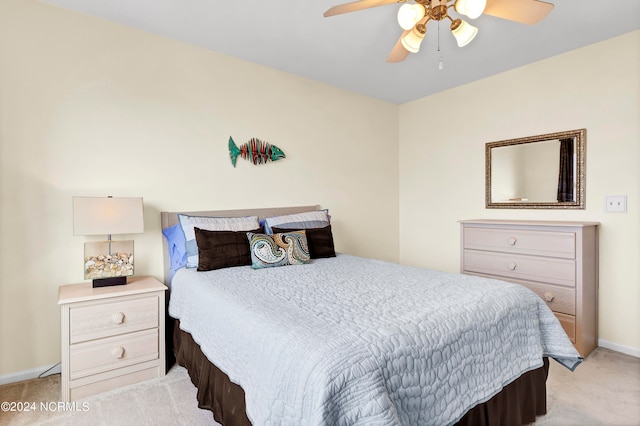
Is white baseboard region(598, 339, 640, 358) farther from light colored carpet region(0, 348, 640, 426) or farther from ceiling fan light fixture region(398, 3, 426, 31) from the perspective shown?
ceiling fan light fixture region(398, 3, 426, 31)

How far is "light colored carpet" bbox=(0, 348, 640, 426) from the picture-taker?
174 cm

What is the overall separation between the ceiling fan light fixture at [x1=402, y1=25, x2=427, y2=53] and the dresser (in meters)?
1.69

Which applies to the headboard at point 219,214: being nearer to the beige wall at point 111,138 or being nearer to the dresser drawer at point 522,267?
the beige wall at point 111,138

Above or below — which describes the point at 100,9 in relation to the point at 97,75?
above

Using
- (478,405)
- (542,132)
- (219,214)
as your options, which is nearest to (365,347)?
(478,405)

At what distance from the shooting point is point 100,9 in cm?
223

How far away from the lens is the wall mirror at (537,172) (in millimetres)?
2768

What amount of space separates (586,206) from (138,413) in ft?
11.1

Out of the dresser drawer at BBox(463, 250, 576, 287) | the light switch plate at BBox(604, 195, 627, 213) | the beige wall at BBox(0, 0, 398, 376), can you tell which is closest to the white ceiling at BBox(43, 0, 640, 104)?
the beige wall at BBox(0, 0, 398, 376)

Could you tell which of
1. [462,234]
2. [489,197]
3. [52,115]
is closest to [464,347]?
[462,234]

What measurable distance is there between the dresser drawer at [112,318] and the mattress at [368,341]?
24 centimetres

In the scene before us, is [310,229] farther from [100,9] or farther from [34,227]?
[100,9]

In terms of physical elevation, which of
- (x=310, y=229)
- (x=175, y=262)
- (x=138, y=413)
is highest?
(x=310, y=229)

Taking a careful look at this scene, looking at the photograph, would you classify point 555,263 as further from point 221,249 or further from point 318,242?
point 221,249
